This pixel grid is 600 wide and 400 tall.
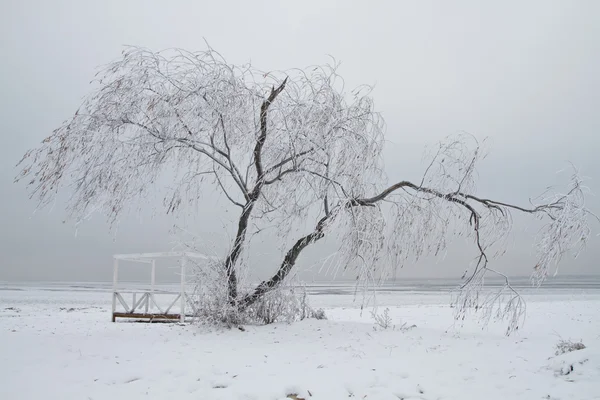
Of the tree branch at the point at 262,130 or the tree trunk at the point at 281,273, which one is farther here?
the tree trunk at the point at 281,273

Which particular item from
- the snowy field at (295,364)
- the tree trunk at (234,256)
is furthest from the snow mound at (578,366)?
the tree trunk at (234,256)

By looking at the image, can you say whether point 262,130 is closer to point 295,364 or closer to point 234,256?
point 234,256

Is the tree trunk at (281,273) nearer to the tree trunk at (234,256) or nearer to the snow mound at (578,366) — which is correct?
the tree trunk at (234,256)

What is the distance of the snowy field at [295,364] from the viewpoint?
506cm

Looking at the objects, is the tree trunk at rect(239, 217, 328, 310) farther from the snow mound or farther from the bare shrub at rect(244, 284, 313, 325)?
the snow mound

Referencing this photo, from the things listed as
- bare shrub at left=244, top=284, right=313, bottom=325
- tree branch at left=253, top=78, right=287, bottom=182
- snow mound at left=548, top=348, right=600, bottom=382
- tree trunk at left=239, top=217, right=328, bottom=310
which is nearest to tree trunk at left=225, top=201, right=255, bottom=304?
tree trunk at left=239, top=217, right=328, bottom=310

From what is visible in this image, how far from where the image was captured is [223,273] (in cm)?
900

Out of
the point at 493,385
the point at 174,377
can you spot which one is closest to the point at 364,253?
the point at 493,385

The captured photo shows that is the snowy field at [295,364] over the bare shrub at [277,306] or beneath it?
beneath

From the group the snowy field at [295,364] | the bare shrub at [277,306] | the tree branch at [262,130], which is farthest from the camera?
the bare shrub at [277,306]

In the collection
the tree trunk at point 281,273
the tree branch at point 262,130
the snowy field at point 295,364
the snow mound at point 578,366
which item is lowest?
the snowy field at point 295,364

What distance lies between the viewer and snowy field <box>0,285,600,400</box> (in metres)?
5.06

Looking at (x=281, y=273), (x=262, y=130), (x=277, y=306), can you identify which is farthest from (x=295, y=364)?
(x=262, y=130)

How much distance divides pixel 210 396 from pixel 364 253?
12.2 ft
